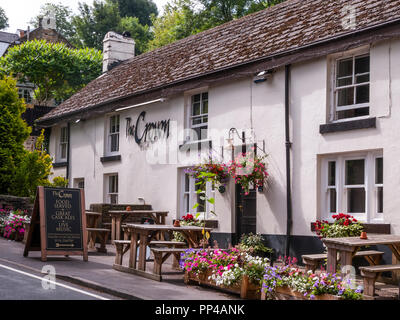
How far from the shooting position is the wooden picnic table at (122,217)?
17547 millimetres

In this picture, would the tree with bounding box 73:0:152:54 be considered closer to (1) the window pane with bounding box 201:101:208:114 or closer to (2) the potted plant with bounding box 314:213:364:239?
(1) the window pane with bounding box 201:101:208:114

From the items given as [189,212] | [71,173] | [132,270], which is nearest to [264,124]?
[189,212]

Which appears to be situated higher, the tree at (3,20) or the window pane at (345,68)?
the tree at (3,20)

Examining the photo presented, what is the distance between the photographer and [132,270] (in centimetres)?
1180

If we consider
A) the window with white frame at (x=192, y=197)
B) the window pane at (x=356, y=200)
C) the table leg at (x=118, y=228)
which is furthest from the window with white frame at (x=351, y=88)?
the table leg at (x=118, y=228)

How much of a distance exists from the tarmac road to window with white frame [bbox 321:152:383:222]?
6.12m

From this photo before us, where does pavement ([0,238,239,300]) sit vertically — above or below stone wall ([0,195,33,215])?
below

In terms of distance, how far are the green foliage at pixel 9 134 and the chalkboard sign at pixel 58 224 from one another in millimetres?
7337

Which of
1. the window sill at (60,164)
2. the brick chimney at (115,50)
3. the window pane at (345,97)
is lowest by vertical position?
the window sill at (60,164)

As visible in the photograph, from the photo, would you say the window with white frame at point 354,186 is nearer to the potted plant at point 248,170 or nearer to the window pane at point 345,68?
the potted plant at point 248,170

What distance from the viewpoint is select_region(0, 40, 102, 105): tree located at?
38594 millimetres

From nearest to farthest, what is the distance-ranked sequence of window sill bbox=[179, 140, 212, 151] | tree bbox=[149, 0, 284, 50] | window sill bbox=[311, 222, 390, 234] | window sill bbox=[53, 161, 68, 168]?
window sill bbox=[311, 222, 390, 234], window sill bbox=[179, 140, 212, 151], window sill bbox=[53, 161, 68, 168], tree bbox=[149, 0, 284, 50]

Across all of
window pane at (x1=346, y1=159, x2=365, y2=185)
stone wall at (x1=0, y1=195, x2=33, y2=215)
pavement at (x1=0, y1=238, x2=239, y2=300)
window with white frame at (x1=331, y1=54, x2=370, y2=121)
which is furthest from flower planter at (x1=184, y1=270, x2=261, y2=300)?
stone wall at (x1=0, y1=195, x2=33, y2=215)

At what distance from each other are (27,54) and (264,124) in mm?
27485
